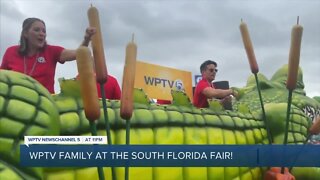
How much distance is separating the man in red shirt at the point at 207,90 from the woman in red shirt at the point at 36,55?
0.70 m

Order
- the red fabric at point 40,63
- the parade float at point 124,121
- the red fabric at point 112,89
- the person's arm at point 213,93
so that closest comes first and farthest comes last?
the parade float at point 124,121 < the red fabric at point 40,63 < the red fabric at point 112,89 < the person's arm at point 213,93

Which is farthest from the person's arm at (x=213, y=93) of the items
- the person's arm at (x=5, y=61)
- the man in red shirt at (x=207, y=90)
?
the person's arm at (x=5, y=61)

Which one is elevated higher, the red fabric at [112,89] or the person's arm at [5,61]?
the person's arm at [5,61]

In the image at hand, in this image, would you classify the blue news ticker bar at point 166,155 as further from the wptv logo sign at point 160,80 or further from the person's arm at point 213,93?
the wptv logo sign at point 160,80

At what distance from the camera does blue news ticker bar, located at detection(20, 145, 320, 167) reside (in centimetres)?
129

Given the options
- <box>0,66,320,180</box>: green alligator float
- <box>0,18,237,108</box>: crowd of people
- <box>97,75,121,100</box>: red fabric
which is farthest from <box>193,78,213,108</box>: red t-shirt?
<box>0,18,237,108</box>: crowd of people

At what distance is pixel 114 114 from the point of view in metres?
1.49

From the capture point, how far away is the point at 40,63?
5.24 ft

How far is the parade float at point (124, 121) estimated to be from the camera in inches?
49.1

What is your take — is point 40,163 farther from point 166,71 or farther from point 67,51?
point 166,71

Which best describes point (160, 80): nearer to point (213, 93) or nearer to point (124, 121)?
point (213, 93)

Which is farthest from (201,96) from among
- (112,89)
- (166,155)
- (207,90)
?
(166,155)

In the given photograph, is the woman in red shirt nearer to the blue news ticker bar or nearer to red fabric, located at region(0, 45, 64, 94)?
red fabric, located at region(0, 45, 64, 94)

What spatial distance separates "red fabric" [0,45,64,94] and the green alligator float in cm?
17
